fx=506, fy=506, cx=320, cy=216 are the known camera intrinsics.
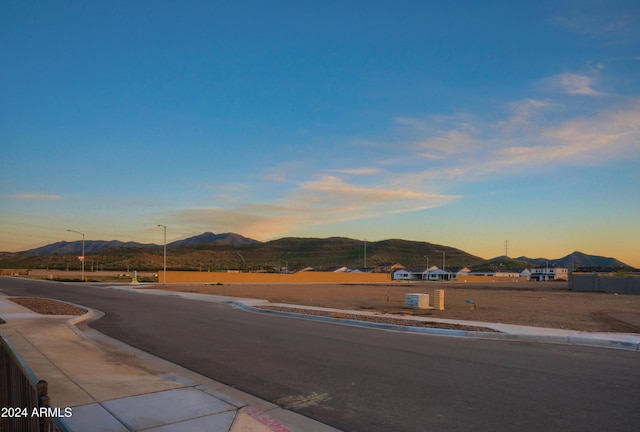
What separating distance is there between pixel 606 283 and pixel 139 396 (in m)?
66.6

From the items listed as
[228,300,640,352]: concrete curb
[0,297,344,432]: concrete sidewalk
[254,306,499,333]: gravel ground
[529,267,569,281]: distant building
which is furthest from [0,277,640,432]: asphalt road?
[529,267,569,281]: distant building

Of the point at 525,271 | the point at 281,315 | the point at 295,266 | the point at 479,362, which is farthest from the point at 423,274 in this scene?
the point at 479,362

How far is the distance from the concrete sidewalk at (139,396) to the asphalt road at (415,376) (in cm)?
52

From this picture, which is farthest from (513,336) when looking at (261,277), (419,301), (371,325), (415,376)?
(261,277)

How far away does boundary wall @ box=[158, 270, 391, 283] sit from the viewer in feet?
237

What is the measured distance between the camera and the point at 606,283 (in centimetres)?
6219

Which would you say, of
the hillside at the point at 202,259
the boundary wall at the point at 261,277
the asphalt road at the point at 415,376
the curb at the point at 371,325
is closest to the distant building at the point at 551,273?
the hillside at the point at 202,259

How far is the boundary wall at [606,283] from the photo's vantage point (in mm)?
58000

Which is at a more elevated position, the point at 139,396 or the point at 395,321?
the point at 139,396

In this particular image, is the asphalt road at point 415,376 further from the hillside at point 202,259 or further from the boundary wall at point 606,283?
the hillside at point 202,259

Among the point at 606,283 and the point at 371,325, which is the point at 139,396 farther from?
the point at 606,283

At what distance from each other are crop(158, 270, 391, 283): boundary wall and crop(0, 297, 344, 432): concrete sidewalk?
5996cm

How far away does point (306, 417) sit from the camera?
23.8ft

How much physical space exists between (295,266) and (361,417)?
16637 cm
